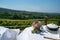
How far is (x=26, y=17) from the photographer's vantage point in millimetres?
4078

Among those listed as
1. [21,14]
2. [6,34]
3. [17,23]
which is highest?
[6,34]

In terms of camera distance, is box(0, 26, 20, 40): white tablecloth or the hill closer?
box(0, 26, 20, 40): white tablecloth

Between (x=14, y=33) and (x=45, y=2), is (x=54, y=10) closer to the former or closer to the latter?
(x=45, y=2)

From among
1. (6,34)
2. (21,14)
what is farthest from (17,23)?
(6,34)

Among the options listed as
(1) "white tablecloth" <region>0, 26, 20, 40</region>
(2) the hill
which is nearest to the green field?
(2) the hill

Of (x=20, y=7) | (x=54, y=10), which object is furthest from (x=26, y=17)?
(x=54, y=10)

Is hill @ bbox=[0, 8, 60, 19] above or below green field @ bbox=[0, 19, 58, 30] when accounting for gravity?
above

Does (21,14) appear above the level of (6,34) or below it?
below

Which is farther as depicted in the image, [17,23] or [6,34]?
[17,23]

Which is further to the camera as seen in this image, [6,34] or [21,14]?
[21,14]

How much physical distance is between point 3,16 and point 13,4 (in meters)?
0.57

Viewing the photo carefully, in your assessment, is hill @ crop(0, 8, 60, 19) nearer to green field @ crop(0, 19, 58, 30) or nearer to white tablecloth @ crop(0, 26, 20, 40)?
green field @ crop(0, 19, 58, 30)

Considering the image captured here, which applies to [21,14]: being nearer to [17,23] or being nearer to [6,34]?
[17,23]

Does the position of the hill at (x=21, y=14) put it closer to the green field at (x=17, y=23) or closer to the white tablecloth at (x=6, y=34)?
the green field at (x=17, y=23)
